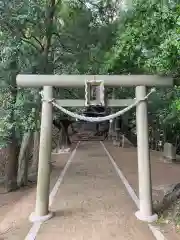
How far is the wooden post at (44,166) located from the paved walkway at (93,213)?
31cm

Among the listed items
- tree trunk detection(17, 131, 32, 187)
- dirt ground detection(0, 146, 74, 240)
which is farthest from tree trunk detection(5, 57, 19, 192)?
dirt ground detection(0, 146, 74, 240)

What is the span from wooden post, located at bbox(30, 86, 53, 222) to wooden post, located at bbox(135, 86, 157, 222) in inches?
73.0

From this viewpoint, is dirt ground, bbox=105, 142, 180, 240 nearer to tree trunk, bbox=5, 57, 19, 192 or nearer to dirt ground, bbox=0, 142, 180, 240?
dirt ground, bbox=0, 142, 180, 240

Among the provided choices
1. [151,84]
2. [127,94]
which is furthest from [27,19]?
[127,94]

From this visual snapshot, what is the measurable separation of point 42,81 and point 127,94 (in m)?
11.6

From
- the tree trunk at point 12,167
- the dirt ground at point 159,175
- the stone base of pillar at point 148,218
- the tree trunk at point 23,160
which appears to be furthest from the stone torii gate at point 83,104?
the tree trunk at point 12,167

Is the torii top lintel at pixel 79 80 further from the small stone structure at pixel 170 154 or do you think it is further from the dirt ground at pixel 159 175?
the small stone structure at pixel 170 154

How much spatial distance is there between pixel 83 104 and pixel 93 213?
7.69 ft

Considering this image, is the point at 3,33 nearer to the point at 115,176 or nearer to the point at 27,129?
the point at 27,129

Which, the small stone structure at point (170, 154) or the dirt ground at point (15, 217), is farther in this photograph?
the small stone structure at point (170, 154)

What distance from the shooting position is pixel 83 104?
6.49 metres

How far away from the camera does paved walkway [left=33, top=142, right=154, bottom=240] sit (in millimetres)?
5516

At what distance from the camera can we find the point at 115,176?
11.1 metres

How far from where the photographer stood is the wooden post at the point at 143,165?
20.4 ft
